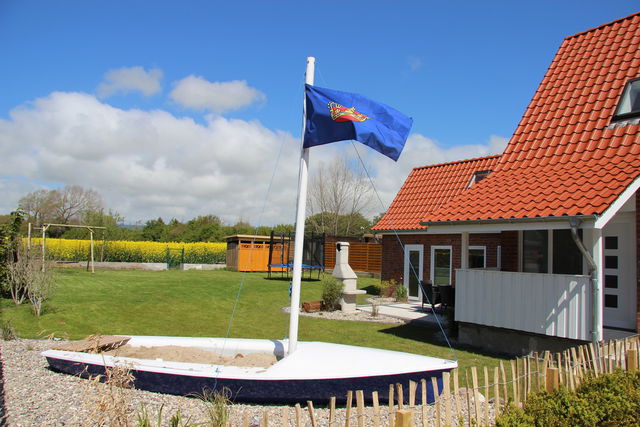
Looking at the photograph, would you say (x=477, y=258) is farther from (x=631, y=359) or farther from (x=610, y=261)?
(x=631, y=359)

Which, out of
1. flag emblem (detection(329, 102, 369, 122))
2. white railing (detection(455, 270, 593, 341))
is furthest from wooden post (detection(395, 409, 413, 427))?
white railing (detection(455, 270, 593, 341))

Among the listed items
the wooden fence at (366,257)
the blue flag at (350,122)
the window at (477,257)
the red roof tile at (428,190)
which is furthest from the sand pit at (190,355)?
the wooden fence at (366,257)

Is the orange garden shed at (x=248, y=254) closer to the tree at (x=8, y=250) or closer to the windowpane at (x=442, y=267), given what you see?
the windowpane at (x=442, y=267)

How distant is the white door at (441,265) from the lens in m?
17.2

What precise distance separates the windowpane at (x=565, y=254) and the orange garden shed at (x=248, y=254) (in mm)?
20649

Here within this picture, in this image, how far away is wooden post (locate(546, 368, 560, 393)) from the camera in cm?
490

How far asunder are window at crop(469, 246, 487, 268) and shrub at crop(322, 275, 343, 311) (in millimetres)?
5082

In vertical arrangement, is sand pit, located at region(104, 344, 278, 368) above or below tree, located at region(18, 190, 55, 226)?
below

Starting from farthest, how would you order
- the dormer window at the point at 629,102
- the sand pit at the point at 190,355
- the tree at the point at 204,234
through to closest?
the tree at the point at 204,234 < the dormer window at the point at 629,102 < the sand pit at the point at 190,355

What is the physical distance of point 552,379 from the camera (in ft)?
16.1

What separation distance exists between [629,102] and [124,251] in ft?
98.1

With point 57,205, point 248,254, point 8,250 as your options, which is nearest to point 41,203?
point 57,205

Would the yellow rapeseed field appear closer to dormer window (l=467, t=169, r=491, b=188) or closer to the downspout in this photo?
dormer window (l=467, t=169, r=491, b=188)

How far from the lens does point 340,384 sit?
5.53 metres
